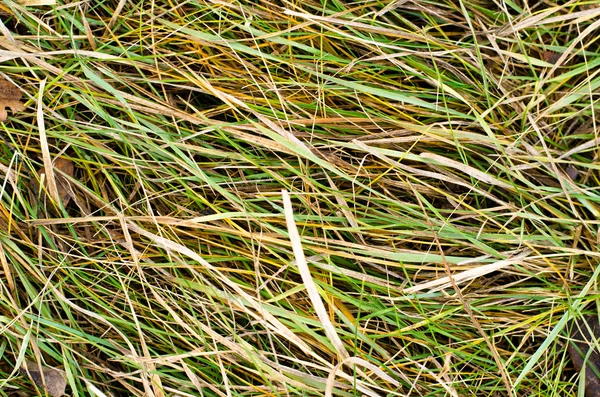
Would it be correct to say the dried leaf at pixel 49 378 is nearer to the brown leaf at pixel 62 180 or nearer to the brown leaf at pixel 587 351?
the brown leaf at pixel 62 180

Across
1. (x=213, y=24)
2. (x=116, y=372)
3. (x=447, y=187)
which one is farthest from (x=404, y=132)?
(x=116, y=372)

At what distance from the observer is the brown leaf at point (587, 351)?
4.85 feet

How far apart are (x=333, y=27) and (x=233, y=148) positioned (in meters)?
0.41

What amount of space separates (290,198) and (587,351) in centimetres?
84

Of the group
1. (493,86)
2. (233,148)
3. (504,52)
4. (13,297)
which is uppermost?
(504,52)

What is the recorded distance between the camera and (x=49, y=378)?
4.84ft

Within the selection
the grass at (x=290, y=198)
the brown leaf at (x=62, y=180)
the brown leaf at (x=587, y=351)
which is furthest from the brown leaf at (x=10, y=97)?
the brown leaf at (x=587, y=351)

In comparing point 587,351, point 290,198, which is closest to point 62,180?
point 290,198

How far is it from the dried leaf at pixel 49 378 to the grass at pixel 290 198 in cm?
3

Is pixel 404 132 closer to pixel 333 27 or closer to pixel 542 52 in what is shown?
pixel 333 27

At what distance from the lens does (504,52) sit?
1.55 metres

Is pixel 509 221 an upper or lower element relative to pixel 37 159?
upper

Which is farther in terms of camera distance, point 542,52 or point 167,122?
point 542,52

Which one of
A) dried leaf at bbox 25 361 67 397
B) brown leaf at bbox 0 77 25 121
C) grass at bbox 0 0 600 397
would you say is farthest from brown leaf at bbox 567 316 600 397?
brown leaf at bbox 0 77 25 121
